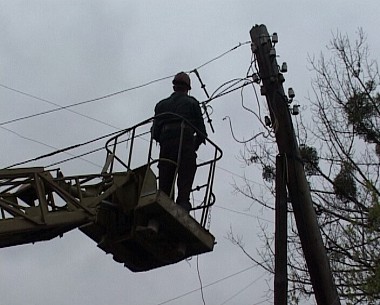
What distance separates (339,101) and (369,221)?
2.96m

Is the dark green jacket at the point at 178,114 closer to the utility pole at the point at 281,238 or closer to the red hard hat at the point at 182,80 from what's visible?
the red hard hat at the point at 182,80

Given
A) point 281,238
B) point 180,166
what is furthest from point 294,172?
point 180,166

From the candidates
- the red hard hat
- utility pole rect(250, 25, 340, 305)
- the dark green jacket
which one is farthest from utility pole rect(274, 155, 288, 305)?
the red hard hat

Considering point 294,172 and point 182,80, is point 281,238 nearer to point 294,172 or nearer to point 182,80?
point 294,172

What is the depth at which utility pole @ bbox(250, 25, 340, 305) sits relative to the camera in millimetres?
9703

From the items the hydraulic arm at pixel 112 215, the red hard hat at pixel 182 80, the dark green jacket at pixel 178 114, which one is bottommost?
the hydraulic arm at pixel 112 215

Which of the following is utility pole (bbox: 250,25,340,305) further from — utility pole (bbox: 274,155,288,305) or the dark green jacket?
the dark green jacket

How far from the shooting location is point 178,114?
8852 millimetres

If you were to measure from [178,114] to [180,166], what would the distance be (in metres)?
0.60

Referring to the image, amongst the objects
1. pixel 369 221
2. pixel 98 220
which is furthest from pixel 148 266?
pixel 369 221

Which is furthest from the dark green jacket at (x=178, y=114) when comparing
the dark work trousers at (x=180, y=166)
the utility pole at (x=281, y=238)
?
the utility pole at (x=281, y=238)

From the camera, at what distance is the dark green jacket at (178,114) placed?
8.81 metres

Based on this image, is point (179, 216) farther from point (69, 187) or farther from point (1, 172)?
point (1, 172)

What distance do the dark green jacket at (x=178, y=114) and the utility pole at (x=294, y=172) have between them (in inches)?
60.4
